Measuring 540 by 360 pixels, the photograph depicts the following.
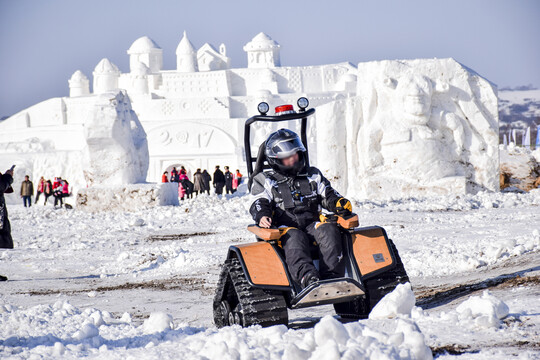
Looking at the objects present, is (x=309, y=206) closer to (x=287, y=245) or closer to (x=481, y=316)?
(x=287, y=245)

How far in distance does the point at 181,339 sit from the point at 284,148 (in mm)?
1651

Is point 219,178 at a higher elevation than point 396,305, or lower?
lower

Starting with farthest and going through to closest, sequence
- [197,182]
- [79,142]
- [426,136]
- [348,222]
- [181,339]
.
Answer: [79,142], [197,182], [426,136], [348,222], [181,339]

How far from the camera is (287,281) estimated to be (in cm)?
470

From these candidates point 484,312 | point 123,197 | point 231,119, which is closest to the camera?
point 484,312

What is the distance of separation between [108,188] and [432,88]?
840 cm

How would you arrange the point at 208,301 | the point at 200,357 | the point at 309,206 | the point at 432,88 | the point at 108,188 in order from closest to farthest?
the point at 200,357 → the point at 309,206 → the point at 208,301 → the point at 432,88 → the point at 108,188

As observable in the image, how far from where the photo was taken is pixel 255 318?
4.58 meters

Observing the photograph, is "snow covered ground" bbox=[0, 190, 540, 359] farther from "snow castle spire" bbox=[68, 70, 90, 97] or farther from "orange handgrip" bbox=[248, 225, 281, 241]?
"snow castle spire" bbox=[68, 70, 90, 97]

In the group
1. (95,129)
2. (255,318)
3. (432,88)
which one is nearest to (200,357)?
(255,318)

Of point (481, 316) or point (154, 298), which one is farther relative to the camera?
point (154, 298)

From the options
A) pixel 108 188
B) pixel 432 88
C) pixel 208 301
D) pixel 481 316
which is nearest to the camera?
pixel 481 316

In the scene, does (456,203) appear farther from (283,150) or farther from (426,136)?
(283,150)

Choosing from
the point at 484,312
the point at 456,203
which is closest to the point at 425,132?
the point at 456,203
